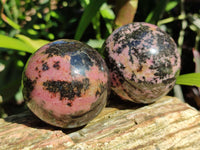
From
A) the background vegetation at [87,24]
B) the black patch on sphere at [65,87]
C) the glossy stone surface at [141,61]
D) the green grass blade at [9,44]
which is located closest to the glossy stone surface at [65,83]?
the black patch on sphere at [65,87]

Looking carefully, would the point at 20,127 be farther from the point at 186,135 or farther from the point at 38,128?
the point at 186,135

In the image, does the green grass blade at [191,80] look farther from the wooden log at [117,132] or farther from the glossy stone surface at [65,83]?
the glossy stone surface at [65,83]

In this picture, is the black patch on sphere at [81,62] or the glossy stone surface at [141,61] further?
the glossy stone surface at [141,61]

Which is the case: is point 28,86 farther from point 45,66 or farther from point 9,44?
point 9,44

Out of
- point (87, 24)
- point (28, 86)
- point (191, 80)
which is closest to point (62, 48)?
point (28, 86)

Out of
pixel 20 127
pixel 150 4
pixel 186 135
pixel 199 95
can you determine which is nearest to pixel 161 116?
pixel 186 135

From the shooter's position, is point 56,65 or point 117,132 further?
point 117,132
